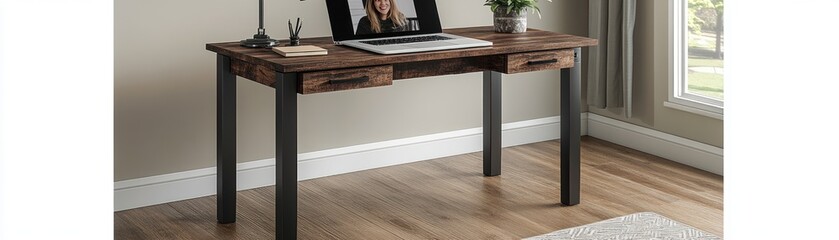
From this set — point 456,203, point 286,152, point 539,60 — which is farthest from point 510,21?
point 286,152

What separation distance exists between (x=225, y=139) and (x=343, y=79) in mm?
633

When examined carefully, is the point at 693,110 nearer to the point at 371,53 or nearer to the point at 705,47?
the point at 705,47

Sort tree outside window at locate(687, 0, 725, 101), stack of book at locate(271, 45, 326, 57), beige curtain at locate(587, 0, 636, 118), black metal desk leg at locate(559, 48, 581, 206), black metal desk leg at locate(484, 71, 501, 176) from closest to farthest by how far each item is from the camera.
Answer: stack of book at locate(271, 45, 326, 57) → black metal desk leg at locate(559, 48, 581, 206) → black metal desk leg at locate(484, 71, 501, 176) → tree outside window at locate(687, 0, 725, 101) → beige curtain at locate(587, 0, 636, 118)

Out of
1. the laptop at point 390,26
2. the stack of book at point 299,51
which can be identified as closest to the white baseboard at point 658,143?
the laptop at point 390,26

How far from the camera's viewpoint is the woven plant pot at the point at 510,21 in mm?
3773

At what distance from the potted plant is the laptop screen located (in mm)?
307

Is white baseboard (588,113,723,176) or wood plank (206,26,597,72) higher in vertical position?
wood plank (206,26,597,72)

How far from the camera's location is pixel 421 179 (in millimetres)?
4168

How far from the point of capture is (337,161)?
4.25 m

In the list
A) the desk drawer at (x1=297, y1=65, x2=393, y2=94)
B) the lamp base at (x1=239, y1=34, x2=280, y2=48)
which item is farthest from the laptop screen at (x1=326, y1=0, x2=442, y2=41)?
the desk drawer at (x1=297, y1=65, x2=393, y2=94)

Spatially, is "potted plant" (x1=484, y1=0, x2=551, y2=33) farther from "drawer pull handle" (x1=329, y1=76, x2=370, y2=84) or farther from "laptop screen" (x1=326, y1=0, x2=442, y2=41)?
"drawer pull handle" (x1=329, y1=76, x2=370, y2=84)

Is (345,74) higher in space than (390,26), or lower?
lower

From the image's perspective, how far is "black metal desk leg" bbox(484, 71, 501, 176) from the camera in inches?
160
